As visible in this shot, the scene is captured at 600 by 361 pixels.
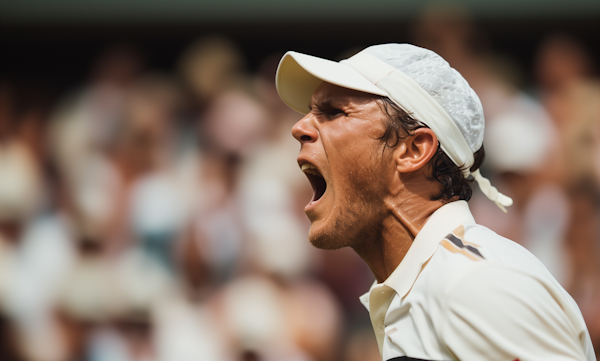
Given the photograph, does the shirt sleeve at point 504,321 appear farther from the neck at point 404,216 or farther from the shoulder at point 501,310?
the neck at point 404,216

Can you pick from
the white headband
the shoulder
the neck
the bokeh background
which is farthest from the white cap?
the bokeh background

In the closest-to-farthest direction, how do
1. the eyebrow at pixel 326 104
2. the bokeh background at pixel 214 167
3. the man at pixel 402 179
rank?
the man at pixel 402 179
the eyebrow at pixel 326 104
the bokeh background at pixel 214 167

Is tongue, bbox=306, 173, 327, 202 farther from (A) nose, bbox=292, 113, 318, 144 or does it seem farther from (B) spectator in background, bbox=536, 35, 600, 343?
(B) spectator in background, bbox=536, 35, 600, 343

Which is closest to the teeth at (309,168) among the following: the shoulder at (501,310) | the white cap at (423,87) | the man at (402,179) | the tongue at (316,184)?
the man at (402,179)

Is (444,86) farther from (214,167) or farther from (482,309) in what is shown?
(214,167)

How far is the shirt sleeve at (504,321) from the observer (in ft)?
3.61

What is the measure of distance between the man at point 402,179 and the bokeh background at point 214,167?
7.74 feet

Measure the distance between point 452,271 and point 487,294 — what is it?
0.28 feet

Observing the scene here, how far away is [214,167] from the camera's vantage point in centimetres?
430

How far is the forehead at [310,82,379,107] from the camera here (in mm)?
1529

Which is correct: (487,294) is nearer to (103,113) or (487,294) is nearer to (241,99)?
(241,99)

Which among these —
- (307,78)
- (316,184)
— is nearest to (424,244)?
(316,184)

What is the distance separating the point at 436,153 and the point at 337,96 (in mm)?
285

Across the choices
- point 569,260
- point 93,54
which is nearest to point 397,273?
point 569,260
